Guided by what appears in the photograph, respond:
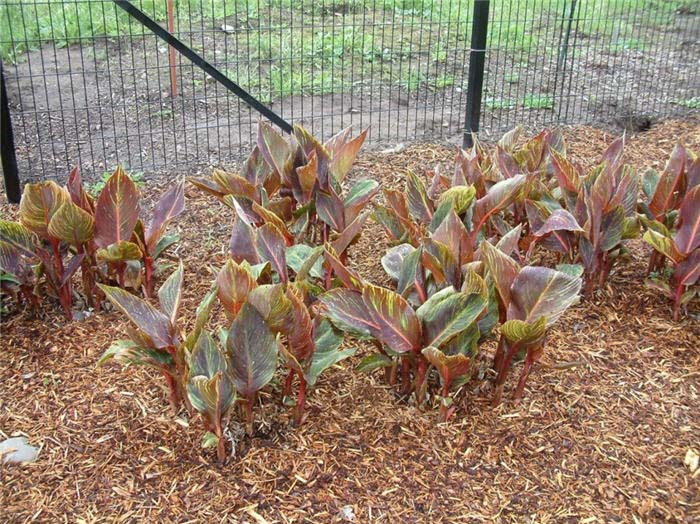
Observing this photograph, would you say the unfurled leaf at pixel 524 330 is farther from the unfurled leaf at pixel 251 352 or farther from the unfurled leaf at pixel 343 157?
the unfurled leaf at pixel 343 157

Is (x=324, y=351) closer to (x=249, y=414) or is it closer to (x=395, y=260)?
(x=249, y=414)

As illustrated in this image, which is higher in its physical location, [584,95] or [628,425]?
[584,95]

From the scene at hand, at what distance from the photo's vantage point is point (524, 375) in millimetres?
2992

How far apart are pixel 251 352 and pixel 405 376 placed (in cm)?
72

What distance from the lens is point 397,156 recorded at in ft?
19.4

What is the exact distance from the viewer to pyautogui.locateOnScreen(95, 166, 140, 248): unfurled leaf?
3.39 meters

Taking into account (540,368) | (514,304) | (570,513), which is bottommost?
(570,513)

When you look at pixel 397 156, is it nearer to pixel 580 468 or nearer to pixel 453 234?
pixel 453 234

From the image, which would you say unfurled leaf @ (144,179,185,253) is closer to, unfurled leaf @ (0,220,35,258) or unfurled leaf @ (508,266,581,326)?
unfurled leaf @ (0,220,35,258)

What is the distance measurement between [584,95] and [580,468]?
5732 millimetres

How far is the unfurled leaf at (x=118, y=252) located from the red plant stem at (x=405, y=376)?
1.32 meters

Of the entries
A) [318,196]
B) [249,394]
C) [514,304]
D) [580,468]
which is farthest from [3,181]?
[580,468]

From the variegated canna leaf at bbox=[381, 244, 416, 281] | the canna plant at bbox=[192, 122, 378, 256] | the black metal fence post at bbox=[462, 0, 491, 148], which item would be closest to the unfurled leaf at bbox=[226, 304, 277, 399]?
the variegated canna leaf at bbox=[381, 244, 416, 281]

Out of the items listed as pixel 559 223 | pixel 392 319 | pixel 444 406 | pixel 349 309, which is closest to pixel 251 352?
pixel 349 309
